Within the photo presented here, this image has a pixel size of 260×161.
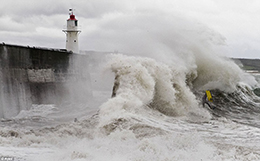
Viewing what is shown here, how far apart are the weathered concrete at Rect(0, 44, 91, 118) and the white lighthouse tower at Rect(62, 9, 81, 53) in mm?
6215

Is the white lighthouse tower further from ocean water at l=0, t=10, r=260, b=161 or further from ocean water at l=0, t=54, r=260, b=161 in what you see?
ocean water at l=0, t=54, r=260, b=161

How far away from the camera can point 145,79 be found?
34.2 ft

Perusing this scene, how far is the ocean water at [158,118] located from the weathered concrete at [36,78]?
534 millimetres

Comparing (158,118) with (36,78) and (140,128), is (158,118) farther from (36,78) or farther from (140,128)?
(36,78)

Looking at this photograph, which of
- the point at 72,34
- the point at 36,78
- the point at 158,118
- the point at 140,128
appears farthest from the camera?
the point at 72,34

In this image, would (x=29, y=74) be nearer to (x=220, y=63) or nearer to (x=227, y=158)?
(x=227, y=158)

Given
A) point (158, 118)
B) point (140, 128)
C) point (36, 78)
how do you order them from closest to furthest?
point (140, 128) → point (158, 118) → point (36, 78)

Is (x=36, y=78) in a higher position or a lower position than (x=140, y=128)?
higher

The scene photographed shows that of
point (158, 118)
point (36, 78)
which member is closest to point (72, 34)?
point (36, 78)

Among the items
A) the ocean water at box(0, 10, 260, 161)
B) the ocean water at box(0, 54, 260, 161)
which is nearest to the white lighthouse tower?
the ocean water at box(0, 10, 260, 161)

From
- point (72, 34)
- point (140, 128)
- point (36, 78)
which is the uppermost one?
point (72, 34)

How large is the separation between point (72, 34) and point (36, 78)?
11.2 meters

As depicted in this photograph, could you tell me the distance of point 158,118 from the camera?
871 cm

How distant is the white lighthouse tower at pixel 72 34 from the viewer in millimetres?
23156
